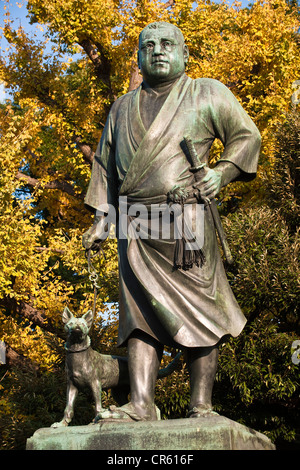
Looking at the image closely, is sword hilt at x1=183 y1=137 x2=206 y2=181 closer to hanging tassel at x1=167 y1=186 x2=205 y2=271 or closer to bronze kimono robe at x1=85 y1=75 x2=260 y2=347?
bronze kimono robe at x1=85 y1=75 x2=260 y2=347

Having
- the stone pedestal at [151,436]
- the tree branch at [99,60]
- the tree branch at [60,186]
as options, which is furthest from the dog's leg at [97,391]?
the tree branch at [99,60]

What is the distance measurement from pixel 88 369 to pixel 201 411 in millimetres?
1103

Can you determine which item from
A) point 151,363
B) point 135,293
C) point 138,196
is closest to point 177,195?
point 138,196

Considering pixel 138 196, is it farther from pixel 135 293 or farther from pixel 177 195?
pixel 135 293

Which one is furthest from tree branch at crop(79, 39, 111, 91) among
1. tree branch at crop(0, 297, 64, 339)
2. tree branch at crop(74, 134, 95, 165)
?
tree branch at crop(0, 297, 64, 339)

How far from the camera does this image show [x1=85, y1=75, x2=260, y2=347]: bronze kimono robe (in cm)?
493

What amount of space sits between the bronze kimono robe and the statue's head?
0.39 ft

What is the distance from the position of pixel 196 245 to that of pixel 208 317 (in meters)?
0.49

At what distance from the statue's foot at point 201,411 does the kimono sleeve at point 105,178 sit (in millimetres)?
1627

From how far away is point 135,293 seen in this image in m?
5.12

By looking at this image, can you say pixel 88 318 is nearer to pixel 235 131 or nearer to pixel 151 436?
pixel 151 436

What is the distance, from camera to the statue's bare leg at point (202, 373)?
4.89 meters

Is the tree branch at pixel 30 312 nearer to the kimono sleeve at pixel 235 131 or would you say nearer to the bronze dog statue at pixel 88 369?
the bronze dog statue at pixel 88 369

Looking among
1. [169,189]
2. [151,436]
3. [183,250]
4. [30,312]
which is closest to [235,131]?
[169,189]
